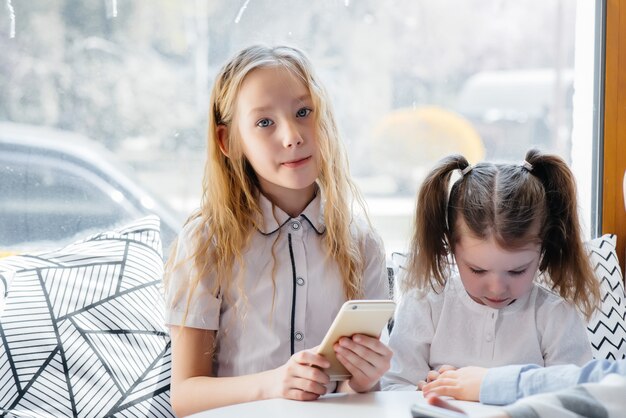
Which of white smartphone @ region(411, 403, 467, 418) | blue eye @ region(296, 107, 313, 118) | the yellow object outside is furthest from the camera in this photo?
the yellow object outside

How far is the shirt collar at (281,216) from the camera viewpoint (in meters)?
1.67

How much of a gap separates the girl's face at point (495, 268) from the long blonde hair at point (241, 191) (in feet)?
0.78

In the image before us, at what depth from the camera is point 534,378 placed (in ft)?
3.94

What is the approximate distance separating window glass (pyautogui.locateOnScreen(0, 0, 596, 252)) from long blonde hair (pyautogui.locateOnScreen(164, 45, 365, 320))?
50 cm

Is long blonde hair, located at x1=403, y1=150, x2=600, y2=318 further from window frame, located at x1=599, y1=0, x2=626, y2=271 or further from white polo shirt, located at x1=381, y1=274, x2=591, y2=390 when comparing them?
window frame, located at x1=599, y1=0, x2=626, y2=271

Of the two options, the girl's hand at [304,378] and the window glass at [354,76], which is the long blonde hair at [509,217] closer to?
the girl's hand at [304,378]

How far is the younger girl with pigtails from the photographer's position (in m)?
1.54

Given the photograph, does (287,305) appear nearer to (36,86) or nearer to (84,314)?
(84,314)

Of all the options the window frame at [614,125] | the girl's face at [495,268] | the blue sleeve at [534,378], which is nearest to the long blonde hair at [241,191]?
the girl's face at [495,268]

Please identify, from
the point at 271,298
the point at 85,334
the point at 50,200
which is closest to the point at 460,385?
the point at 271,298

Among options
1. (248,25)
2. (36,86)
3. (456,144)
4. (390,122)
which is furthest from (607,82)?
(36,86)

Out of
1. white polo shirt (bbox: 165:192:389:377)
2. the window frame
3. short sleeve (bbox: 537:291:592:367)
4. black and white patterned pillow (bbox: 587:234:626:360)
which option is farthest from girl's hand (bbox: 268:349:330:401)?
the window frame

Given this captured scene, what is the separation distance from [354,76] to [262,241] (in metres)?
0.77

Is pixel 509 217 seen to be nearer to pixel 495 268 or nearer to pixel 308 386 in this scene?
pixel 495 268
